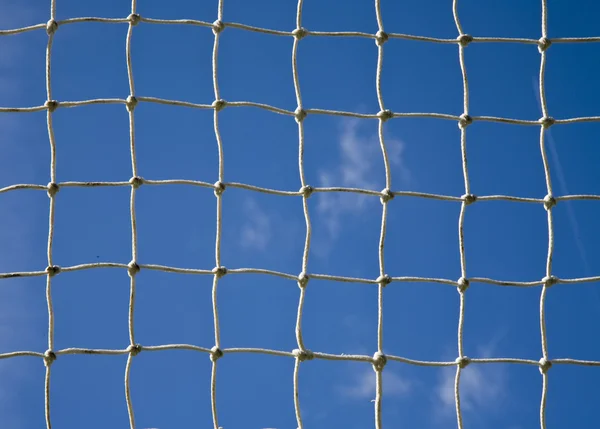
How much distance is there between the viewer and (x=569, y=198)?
215 centimetres

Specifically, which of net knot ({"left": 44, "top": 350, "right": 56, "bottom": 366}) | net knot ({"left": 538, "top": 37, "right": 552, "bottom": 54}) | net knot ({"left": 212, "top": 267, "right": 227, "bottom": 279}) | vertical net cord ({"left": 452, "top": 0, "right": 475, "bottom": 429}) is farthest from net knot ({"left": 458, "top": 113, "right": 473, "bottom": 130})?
net knot ({"left": 44, "top": 350, "right": 56, "bottom": 366})

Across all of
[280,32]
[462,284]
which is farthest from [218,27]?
[462,284]

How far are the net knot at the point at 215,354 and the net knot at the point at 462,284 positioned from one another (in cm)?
52

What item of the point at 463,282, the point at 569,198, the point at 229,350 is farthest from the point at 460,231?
the point at 229,350

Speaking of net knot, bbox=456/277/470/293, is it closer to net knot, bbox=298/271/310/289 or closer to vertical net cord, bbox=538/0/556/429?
vertical net cord, bbox=538/0/556/429

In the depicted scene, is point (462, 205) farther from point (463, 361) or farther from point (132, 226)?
point (132, 226)

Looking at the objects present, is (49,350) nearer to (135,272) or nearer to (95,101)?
(135,272)

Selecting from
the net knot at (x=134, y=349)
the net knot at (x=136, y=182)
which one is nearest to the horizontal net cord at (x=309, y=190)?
the net knot at (x=136, y=182)

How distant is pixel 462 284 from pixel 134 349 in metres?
0.69

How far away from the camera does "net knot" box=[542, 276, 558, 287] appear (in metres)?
2.10

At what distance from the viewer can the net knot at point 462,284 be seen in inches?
83.3

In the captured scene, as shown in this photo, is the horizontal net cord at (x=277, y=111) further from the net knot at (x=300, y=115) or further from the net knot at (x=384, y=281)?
the net knot at (x=384, y=281)

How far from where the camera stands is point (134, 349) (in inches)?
78.2

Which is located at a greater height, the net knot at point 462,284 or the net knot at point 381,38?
the net knot at point 381,38
